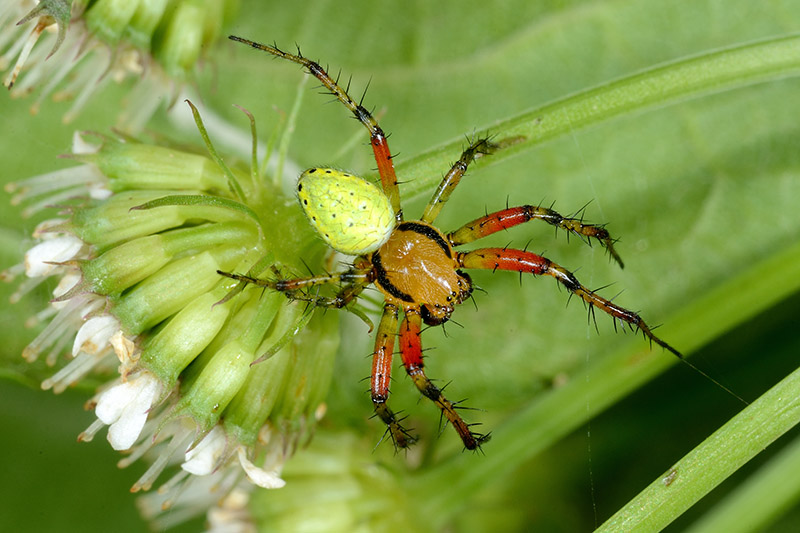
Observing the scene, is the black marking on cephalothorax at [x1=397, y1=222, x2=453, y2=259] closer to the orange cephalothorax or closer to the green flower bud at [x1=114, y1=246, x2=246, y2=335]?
the orange cephalothorax

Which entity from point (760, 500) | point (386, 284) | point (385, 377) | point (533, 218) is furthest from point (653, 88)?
point (760, 500)

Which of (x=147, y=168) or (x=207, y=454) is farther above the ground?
(x=147, y=168)

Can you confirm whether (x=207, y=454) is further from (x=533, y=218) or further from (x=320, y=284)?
(x=533, y=218)

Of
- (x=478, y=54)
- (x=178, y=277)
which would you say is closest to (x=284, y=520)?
(x=178, y=277)

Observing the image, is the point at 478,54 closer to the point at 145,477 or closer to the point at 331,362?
the point at 331,362

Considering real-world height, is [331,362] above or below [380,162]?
below

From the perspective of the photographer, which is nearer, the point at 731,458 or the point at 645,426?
the point at 731,458
